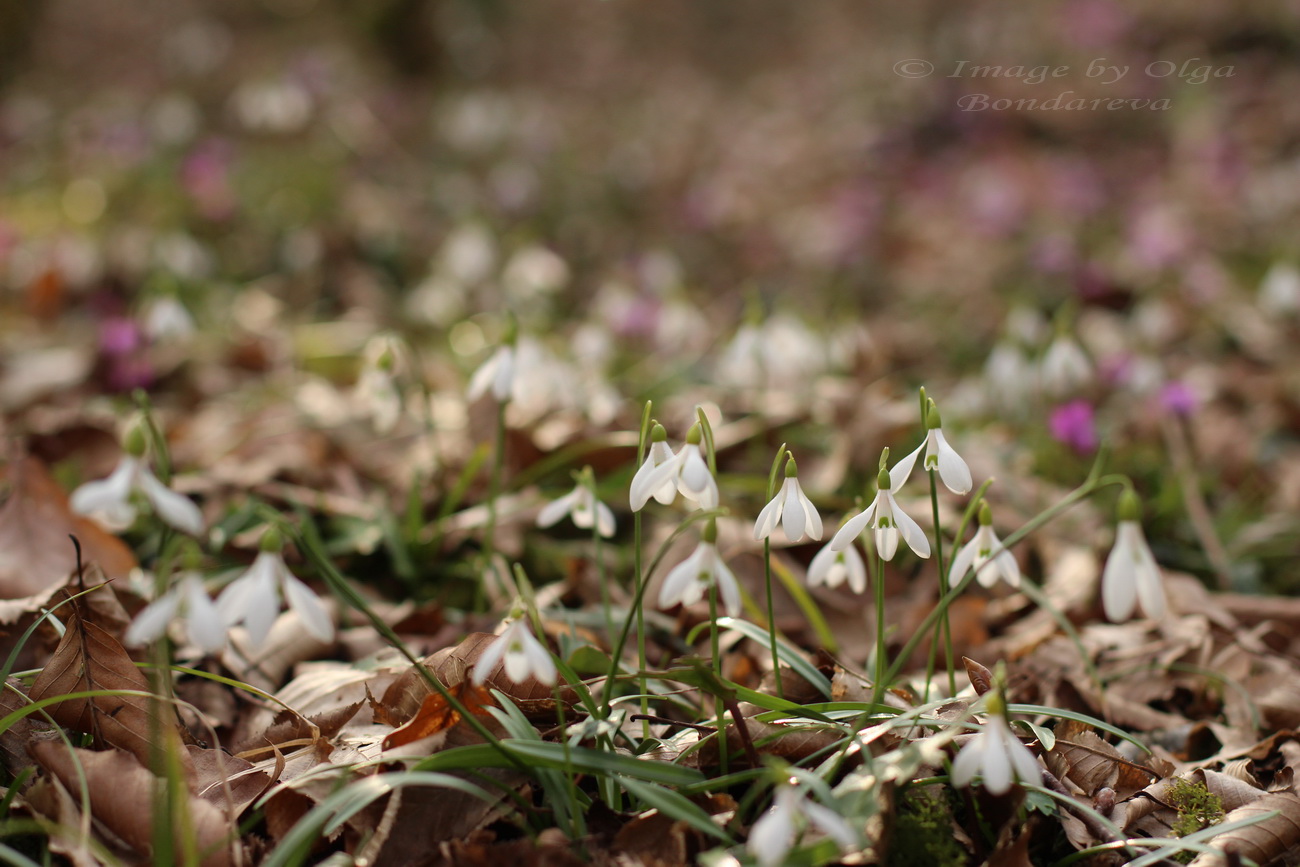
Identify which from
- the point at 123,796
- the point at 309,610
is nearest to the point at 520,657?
the point at 309,610

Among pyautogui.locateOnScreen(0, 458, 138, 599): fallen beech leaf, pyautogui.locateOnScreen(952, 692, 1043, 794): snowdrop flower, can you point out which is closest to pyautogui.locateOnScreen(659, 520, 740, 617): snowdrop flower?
pyautogui.locateOnScreen(952, 692, 1043, 794): snowdrop flower

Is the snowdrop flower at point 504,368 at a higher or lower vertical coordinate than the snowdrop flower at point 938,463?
lower

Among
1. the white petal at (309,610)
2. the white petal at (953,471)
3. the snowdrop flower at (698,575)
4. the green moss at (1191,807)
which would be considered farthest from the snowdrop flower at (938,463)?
the white petal at (309,610)

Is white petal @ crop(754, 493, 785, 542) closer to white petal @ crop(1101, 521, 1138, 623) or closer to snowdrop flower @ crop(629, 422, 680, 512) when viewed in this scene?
snowdrop flower @ crop(629, 422, 680, 512)

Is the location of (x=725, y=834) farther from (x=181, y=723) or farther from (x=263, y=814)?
(x=181, y=723)

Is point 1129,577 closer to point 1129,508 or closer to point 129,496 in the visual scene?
point 1129,508

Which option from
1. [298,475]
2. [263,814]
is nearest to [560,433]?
[298,475]

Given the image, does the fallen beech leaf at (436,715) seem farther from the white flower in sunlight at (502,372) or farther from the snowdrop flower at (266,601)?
the white flower in sunlight at (502,372)
